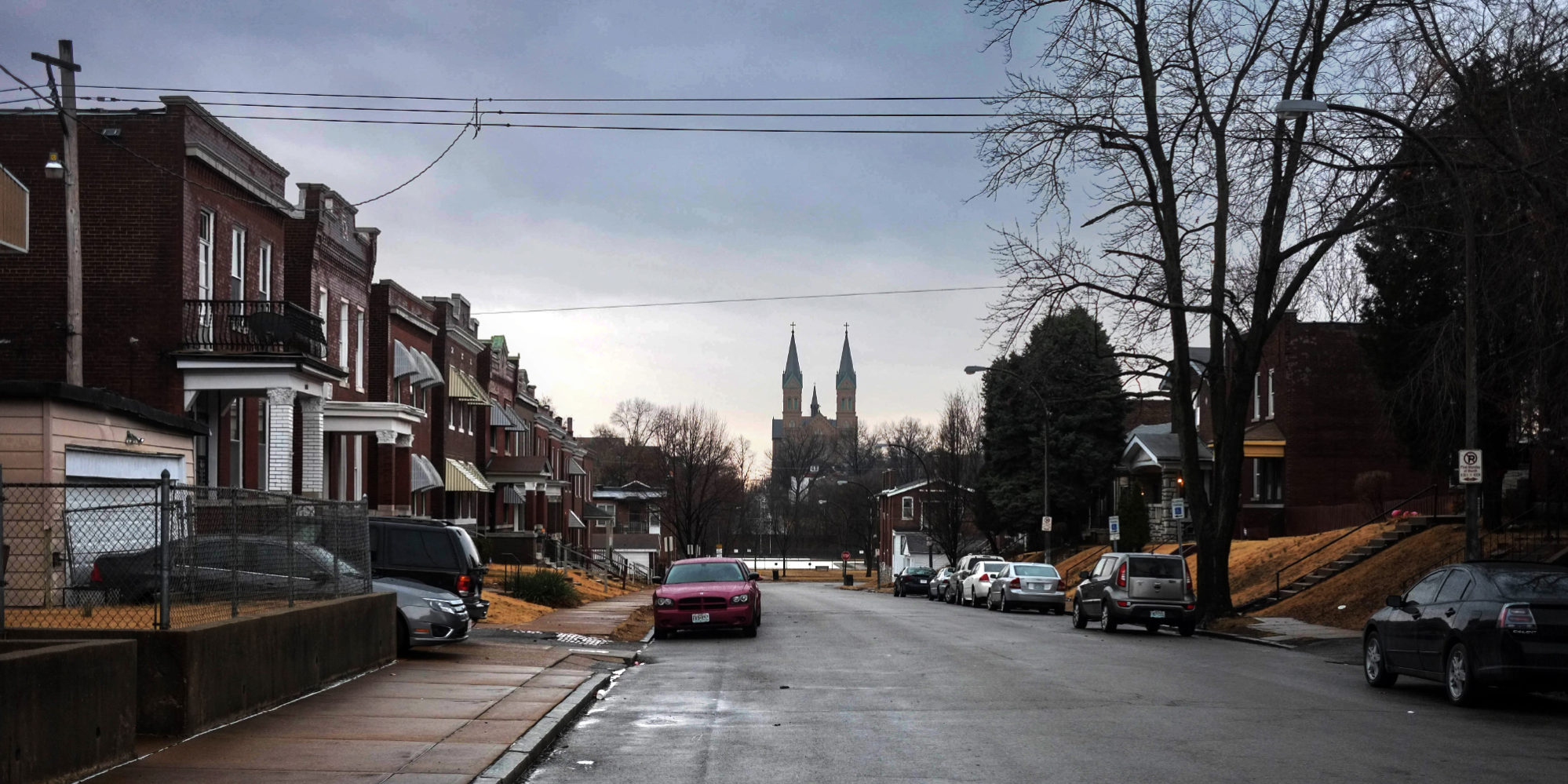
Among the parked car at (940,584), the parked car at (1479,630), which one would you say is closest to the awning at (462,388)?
the parked car at (940,584)

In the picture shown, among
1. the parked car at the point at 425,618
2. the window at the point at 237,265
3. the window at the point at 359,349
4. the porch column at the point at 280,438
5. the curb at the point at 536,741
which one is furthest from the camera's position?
the window at the point at 359,349

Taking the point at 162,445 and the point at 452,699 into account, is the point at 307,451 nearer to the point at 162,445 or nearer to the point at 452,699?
the point at 162,445

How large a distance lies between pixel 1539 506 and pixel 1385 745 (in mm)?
24478

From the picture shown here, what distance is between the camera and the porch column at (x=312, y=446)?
3069cm

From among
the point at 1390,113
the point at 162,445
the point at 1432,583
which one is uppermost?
the point at 1390,113

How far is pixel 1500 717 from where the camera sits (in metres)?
13.4

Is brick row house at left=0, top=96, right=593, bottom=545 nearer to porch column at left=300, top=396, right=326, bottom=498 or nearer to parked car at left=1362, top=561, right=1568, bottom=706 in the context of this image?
porch column at left=300, top=396, right=326, bottom=498

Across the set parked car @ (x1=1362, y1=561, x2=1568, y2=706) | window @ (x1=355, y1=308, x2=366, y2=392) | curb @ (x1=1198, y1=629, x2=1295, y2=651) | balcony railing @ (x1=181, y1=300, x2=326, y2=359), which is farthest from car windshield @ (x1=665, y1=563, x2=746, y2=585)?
window @ (x1=355, y1=308, x2=366, y2=392)

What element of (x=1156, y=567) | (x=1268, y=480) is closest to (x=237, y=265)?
(x=1156, y=567)

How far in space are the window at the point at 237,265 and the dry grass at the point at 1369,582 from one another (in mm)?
23198

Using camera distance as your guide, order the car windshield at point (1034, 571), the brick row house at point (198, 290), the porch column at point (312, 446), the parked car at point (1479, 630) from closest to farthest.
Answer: the parked car at point (1479, 630)
the brick row house at point (198, 290)
the porch column at point (312, 446)
the car windshield at point (1034, 571)

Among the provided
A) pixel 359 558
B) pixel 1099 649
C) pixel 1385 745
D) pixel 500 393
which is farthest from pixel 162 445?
pixel 500 393

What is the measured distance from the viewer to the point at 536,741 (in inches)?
434

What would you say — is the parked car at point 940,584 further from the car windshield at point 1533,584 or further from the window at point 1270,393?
the car windshield at point 1533,584
